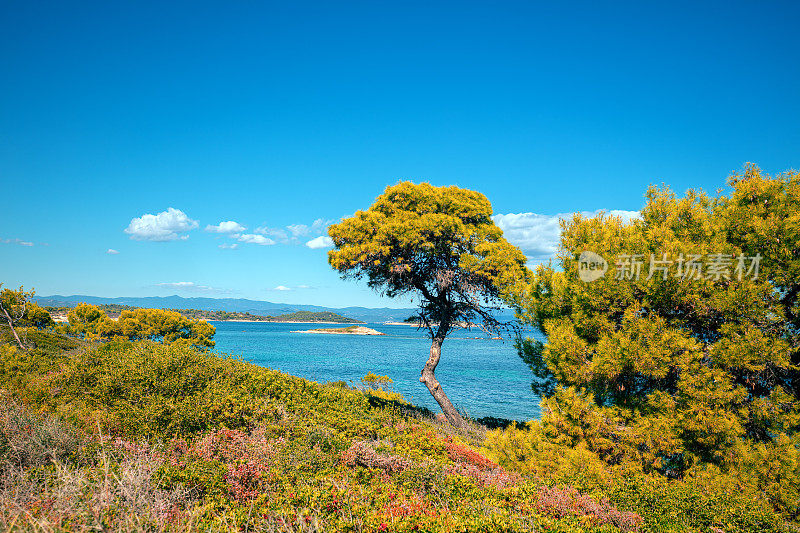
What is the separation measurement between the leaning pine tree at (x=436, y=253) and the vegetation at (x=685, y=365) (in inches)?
137

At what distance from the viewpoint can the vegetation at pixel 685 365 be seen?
20.4 feet

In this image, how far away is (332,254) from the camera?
41.5 feet

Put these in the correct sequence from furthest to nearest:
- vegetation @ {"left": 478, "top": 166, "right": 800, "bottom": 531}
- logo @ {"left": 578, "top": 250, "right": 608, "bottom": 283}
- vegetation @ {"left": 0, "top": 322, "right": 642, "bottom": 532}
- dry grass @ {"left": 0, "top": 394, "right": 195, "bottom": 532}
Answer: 1. logo @ {"left": 578, "top": 250, "right": 608, "bottom": 283}
2. vegetation @ {"left": 478, "top": 166, "right": 800, "bottom": 531}
3. vegetation @ {"left": 0, "top": 322, "right": 642, "bottom": 532}
4. dry grass @ {"left": 0, "top": 394, "right": 195, "bottom": 532}

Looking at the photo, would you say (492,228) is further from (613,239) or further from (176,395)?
(176,395)

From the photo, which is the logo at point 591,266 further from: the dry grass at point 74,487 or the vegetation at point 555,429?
the dry grass at point 74,487

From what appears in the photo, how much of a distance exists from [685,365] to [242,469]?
6919 millimetres

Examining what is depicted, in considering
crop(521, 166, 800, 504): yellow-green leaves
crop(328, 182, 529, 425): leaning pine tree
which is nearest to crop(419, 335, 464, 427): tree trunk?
crop(328, 182, 529, 425): leaning pine tree

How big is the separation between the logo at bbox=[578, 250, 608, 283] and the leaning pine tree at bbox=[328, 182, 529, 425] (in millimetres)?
2856

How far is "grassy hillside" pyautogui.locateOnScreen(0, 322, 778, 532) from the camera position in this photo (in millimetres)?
3711

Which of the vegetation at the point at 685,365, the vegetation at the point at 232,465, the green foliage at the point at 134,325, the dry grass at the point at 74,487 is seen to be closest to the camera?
the dry grass at the point at 74,487

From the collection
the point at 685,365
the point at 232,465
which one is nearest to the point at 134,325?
the point at 232,465

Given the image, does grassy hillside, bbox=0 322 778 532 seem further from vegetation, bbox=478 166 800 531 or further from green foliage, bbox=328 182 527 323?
green foliage, bbox=328 182 527 323

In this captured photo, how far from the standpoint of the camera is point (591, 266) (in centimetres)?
819

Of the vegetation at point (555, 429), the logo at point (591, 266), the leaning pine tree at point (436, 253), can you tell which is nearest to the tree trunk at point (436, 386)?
the leaning pine tree at point (436, 253)
